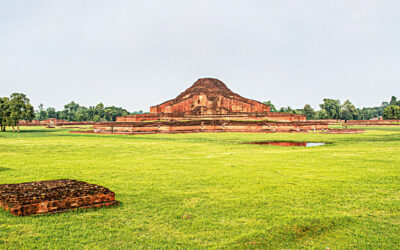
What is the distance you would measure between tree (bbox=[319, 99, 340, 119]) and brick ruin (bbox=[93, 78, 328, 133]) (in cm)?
4107

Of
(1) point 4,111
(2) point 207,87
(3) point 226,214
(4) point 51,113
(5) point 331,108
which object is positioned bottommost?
(3) point 226,214

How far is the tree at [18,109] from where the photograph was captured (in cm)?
3312

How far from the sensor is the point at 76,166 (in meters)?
8.54

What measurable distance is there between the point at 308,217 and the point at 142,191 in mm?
2958

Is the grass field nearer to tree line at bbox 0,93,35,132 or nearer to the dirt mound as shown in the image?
tree line at bbox 0,93,35,132

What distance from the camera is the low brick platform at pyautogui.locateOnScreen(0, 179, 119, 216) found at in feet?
14.1

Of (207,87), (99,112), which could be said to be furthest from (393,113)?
(99,112)

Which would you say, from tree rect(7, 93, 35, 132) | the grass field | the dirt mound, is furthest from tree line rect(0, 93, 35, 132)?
the grass field

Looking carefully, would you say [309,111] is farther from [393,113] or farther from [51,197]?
[51,197]

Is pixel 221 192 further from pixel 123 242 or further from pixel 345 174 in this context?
pixel 345 174

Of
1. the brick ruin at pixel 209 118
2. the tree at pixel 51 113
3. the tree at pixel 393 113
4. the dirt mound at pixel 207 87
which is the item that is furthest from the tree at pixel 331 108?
the tree at pixel 51 113

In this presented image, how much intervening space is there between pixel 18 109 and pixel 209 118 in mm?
22468

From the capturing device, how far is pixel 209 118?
39.8 meters

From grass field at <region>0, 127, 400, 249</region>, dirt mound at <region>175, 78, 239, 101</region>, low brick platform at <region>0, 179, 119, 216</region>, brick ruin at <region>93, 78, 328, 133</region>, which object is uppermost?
dirt mound at <region>175, 78, 239, 101</region>
